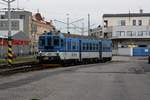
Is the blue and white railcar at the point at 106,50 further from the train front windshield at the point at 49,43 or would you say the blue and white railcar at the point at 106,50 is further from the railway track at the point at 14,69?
the railway track at the point at 14,69

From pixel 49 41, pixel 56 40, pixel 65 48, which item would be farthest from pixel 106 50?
pixel 49 41

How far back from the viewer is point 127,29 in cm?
11919

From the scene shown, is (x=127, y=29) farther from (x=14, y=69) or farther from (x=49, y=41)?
(x=14, y=69)

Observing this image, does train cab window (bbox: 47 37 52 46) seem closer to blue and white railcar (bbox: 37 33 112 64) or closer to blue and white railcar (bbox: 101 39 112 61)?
blue and white railcar (bbox: 37 33 112 64)

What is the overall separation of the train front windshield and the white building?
75025 mm

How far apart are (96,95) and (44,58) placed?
2389cm

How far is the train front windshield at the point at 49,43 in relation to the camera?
4006 centimetres

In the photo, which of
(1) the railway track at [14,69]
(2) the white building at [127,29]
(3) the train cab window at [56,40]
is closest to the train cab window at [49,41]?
→ (3) the train cab window at [56,40]

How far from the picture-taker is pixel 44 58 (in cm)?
3962

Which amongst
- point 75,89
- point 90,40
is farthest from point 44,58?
point 75,89

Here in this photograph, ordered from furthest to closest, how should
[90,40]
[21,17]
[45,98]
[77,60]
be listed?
[21,17], [90,40], [77,60], [45,98]

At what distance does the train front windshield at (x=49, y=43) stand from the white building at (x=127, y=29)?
75025mm

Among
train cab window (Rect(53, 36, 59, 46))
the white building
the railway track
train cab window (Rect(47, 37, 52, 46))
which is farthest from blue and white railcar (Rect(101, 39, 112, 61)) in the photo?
the white building

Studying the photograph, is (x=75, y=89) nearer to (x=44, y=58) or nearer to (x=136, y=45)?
(x=44, y=58)
